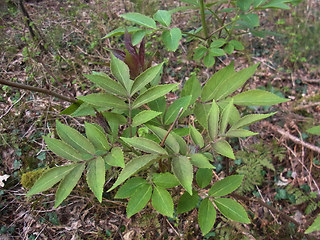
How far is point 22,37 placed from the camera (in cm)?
357

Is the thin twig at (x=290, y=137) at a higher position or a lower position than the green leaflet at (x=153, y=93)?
lower

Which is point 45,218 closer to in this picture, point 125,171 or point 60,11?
point 125,171

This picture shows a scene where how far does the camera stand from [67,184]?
869 millimetres

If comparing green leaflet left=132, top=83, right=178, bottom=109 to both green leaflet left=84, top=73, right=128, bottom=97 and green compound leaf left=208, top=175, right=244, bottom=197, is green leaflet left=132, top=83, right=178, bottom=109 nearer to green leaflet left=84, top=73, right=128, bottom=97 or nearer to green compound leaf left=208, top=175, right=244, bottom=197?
green leaflet left=84, top=73, right=128, bottom=97

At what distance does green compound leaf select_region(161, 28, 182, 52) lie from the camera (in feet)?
4.14

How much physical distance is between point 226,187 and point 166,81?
82.5 inches

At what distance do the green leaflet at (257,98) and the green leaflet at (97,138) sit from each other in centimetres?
54

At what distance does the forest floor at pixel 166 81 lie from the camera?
1.98 m

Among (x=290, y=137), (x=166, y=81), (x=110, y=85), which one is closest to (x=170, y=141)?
(x=110, y=85)

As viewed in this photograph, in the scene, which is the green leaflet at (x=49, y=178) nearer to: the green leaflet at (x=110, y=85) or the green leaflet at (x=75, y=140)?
the green leaflet at (x=75, y=140)

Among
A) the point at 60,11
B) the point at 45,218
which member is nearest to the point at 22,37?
the point at 60,11

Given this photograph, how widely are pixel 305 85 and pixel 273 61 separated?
1.58ft

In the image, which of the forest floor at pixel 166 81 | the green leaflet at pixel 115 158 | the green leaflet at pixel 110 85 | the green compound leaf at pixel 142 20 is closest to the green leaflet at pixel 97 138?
the green leaflet at pixel 115 158

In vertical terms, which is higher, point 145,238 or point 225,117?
point 225,117
